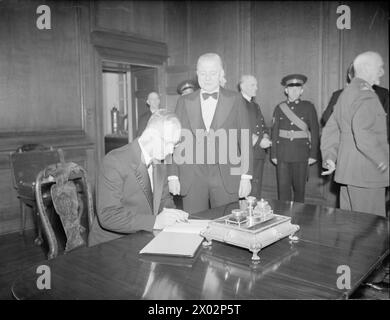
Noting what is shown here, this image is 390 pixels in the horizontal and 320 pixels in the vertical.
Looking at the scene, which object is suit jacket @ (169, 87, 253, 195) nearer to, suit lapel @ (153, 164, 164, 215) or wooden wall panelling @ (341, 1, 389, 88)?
suit lapel @ (153, 164, 164, 215)

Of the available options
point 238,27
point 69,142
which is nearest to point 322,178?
point 238,27

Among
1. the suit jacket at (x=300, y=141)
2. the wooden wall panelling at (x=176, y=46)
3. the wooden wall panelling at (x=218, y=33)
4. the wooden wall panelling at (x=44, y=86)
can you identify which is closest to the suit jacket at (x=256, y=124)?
the suit jacket at (x=300, y=141)

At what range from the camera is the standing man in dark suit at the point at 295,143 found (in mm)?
4879

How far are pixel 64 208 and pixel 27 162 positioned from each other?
126 inches

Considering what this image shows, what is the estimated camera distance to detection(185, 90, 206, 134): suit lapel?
3062 mm

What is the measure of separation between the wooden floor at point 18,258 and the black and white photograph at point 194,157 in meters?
0.02

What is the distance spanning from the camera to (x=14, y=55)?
480 centimetres

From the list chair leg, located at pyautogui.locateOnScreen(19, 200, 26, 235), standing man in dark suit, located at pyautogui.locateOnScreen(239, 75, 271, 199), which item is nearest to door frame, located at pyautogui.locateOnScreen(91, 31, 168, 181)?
chair leg, located at pyautogui.locateOnScreen(19, 200, 26, 235)

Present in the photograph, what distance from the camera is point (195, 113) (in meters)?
3.07

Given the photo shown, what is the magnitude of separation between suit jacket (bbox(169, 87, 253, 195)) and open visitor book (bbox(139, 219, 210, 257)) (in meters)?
1.13

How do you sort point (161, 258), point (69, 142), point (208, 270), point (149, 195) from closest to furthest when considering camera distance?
point (208, 270) → point (161, 258) → point (149, 195) → point (69, 142)
